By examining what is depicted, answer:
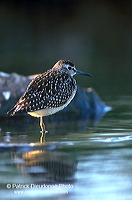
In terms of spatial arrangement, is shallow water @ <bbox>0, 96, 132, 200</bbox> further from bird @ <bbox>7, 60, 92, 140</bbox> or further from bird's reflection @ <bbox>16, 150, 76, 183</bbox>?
bird @ <bbox>7, 60, 92, 140</bbox>

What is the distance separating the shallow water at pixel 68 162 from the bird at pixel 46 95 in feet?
1.16

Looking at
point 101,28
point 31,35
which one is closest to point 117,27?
point 101,28

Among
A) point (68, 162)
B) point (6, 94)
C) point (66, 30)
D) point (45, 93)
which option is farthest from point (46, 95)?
point (66, 30)

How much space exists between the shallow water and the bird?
1.16 ft

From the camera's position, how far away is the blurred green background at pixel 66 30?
81.1 feet

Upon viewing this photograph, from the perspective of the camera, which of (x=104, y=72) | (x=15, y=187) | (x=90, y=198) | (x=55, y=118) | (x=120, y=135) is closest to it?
(x=90, y=198)

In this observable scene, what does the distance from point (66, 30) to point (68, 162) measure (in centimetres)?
1861

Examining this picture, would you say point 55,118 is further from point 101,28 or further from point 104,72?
point 101,28

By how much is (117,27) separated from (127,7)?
3.11ft

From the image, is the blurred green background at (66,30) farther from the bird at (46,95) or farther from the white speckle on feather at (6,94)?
the bird at (46,95)

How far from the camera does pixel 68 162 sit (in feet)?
26.0

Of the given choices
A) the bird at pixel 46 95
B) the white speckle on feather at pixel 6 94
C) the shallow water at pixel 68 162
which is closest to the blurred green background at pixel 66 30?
the white speckle on feather at pixel 6 94

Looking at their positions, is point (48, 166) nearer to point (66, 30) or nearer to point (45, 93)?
point (45, 93)

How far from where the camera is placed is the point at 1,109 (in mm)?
12633
